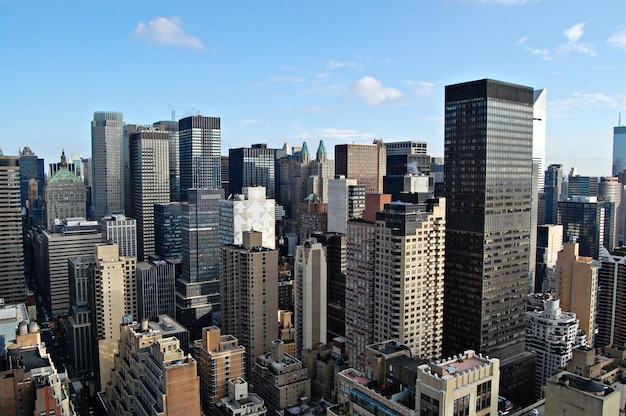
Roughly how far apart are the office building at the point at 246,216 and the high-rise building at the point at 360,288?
62.6 m

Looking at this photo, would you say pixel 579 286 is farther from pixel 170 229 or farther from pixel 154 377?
pixel 170 229

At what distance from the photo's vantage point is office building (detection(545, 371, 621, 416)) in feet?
128

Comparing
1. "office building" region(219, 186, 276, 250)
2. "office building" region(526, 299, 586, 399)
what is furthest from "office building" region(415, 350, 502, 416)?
"office building" region(219, 186, 276, 250)

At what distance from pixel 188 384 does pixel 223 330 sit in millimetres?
57816

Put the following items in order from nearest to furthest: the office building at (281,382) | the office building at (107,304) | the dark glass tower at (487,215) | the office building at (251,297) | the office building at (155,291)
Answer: the dark glass tower at (487,215)
the office building at (281,382)
the office building at (107,304)
the office building at (251,297)
the office building at (155,291)

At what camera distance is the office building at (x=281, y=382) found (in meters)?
98.9

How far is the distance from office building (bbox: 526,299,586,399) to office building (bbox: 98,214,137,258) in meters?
129

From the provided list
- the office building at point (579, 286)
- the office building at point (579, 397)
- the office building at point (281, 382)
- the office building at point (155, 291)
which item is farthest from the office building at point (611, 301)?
the office building at point (155, 291)

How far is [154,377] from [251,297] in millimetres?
47483

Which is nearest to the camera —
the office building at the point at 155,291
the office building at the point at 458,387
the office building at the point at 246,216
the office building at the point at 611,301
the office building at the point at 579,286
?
the office building at the point at 458,387

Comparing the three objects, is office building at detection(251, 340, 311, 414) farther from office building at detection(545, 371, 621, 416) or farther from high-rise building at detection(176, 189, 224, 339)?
office building at detection(545, 371, 621, 416)

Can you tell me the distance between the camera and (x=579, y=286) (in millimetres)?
129500

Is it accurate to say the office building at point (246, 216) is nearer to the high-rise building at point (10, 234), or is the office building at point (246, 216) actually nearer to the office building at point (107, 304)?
the office building at point (107, 304)

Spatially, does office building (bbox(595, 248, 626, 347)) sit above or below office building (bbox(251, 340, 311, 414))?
above
